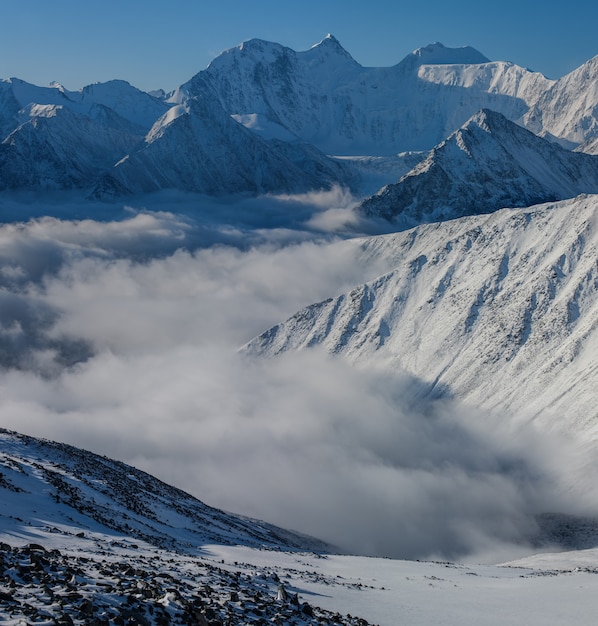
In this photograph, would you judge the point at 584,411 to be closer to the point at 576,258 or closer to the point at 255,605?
the point at 576,258

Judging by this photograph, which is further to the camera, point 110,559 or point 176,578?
point 110,559

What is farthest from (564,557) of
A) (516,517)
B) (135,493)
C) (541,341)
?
(541,341)

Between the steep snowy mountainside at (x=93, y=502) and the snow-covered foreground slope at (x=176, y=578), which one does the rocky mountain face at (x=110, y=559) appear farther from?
the steep snowy mountainside at (x=93, y=502)

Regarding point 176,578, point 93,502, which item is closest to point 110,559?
point 176,578

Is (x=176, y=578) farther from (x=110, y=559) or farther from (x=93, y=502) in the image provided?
(x=93, y=502)

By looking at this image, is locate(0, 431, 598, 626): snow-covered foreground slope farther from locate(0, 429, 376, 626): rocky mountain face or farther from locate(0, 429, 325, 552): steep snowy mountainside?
locate(0, 429, 325, 552): steep snowy mountainside

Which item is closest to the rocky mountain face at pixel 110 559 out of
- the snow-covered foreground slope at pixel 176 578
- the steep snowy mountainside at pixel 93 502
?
the snow-covered foreground slope at pixel 176 578
